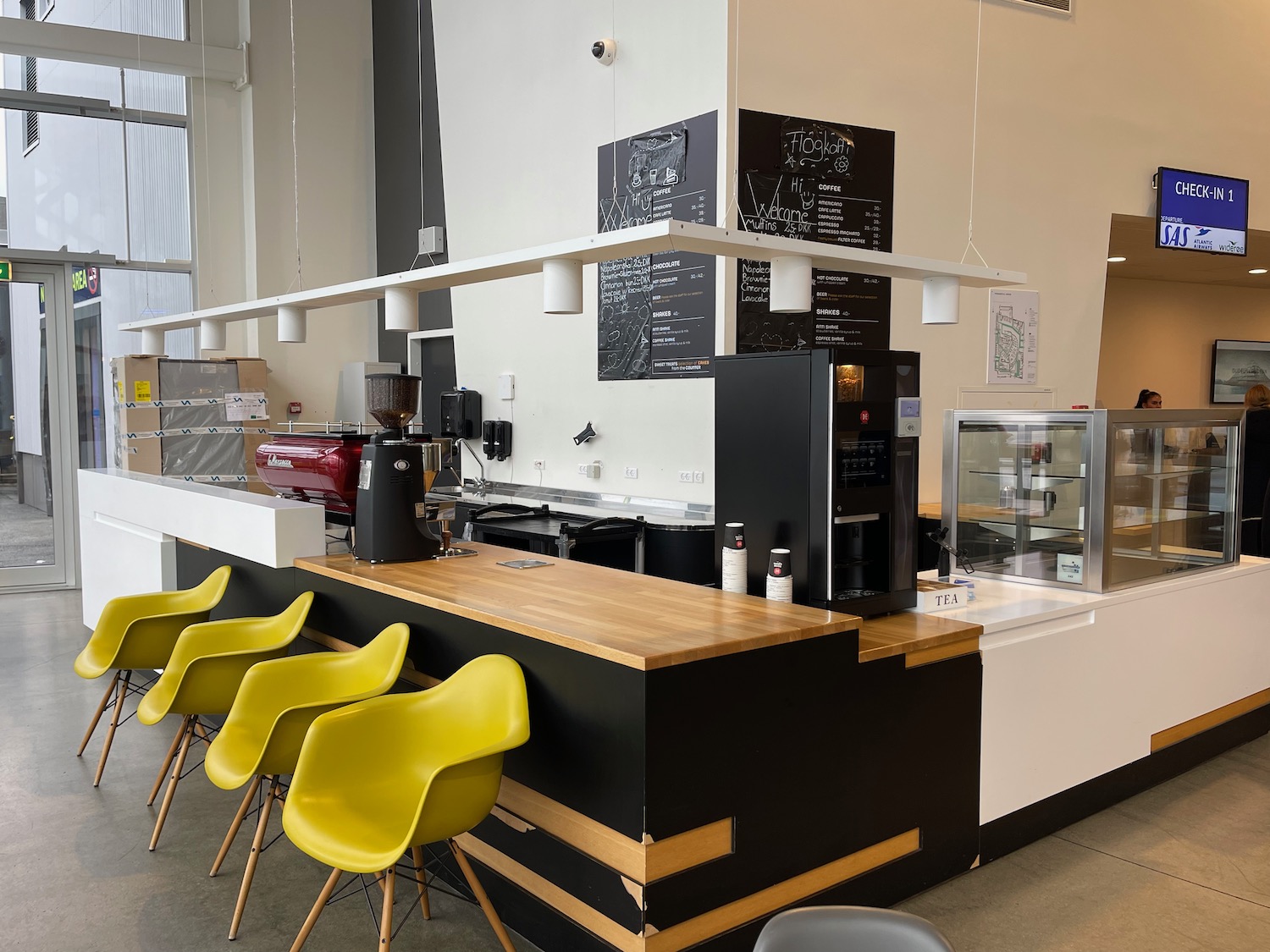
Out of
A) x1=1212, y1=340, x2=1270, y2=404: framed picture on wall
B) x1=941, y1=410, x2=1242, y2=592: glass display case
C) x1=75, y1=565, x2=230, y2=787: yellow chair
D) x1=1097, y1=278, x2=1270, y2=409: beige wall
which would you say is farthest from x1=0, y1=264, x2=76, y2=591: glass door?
x1=1212, y1=340, x2=1270, y2=404: framed picture on wall

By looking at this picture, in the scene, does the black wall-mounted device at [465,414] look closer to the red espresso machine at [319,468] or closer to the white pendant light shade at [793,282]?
the red espresso machine at [319,468]

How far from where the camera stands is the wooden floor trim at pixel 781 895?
93.0 inches

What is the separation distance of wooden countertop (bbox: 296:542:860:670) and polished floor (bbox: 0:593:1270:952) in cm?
84

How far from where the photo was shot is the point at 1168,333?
9.78 meters

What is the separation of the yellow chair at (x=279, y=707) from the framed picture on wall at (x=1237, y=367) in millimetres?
9627

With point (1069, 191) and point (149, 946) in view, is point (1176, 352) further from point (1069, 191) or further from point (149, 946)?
point (149, 946)

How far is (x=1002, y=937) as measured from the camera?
278 cm

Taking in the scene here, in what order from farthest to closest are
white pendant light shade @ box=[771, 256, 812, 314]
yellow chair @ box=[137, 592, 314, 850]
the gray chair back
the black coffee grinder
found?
1. the black coffee grinder
2. yellow chair @ box=[137, 592, 314, 850]
3. white pendant light shade @ box=[771, 256, 812, 314]
4. the gray chair back

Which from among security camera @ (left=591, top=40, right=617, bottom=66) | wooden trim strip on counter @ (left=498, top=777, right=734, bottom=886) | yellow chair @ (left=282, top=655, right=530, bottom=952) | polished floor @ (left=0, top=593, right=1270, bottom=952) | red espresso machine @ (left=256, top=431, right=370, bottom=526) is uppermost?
security camera @ (left=591, top=40, right=617, bottom=66)

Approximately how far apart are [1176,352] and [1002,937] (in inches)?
338

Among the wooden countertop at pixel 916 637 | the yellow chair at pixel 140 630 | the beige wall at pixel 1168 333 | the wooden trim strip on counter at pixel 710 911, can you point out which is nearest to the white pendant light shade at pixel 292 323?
the yellow chair at pixel 140 630

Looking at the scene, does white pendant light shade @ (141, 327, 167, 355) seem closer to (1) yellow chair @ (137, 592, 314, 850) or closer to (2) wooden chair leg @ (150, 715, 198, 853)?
(1) yellow chair @ (137, 592, 314, 850)

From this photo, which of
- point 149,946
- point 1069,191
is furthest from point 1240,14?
point 149,946

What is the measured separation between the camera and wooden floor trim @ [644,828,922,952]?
236cm
